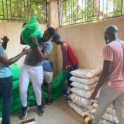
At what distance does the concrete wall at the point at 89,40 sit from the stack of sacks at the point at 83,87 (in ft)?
1.25

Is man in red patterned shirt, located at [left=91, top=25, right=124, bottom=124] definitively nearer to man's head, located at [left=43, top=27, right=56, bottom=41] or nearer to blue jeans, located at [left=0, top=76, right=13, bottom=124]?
man's head, located at [left=43, top=27, right=56, bottom=41]

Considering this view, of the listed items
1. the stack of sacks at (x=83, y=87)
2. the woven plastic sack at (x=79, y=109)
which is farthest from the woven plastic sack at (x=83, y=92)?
the woven plastic sack at (x=79, y=109)

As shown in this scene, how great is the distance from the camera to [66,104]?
110 inches

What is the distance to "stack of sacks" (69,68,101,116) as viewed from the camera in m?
2.25

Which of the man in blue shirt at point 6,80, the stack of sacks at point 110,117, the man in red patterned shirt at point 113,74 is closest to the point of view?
the man in red patterned shirt at point 113,74

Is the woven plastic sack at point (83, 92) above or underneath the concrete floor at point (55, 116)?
above

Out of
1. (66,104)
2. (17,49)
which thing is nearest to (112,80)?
(66,104)

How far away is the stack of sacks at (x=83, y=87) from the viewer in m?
2.25

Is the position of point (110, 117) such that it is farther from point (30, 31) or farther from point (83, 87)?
point (30, 31)

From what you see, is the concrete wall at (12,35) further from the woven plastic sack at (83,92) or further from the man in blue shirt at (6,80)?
the woven plastic sack at (83,92)

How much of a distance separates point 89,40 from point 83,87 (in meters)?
0.97

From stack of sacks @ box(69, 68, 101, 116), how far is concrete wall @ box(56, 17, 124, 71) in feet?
1.25

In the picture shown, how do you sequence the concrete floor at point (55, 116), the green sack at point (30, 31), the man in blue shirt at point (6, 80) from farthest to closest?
the concrete floor at point (55, 116)
the green sack at point (30, 31)
the man in blue shirt at point (6, 80)

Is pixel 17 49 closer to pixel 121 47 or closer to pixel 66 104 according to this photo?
pixel 66 104
